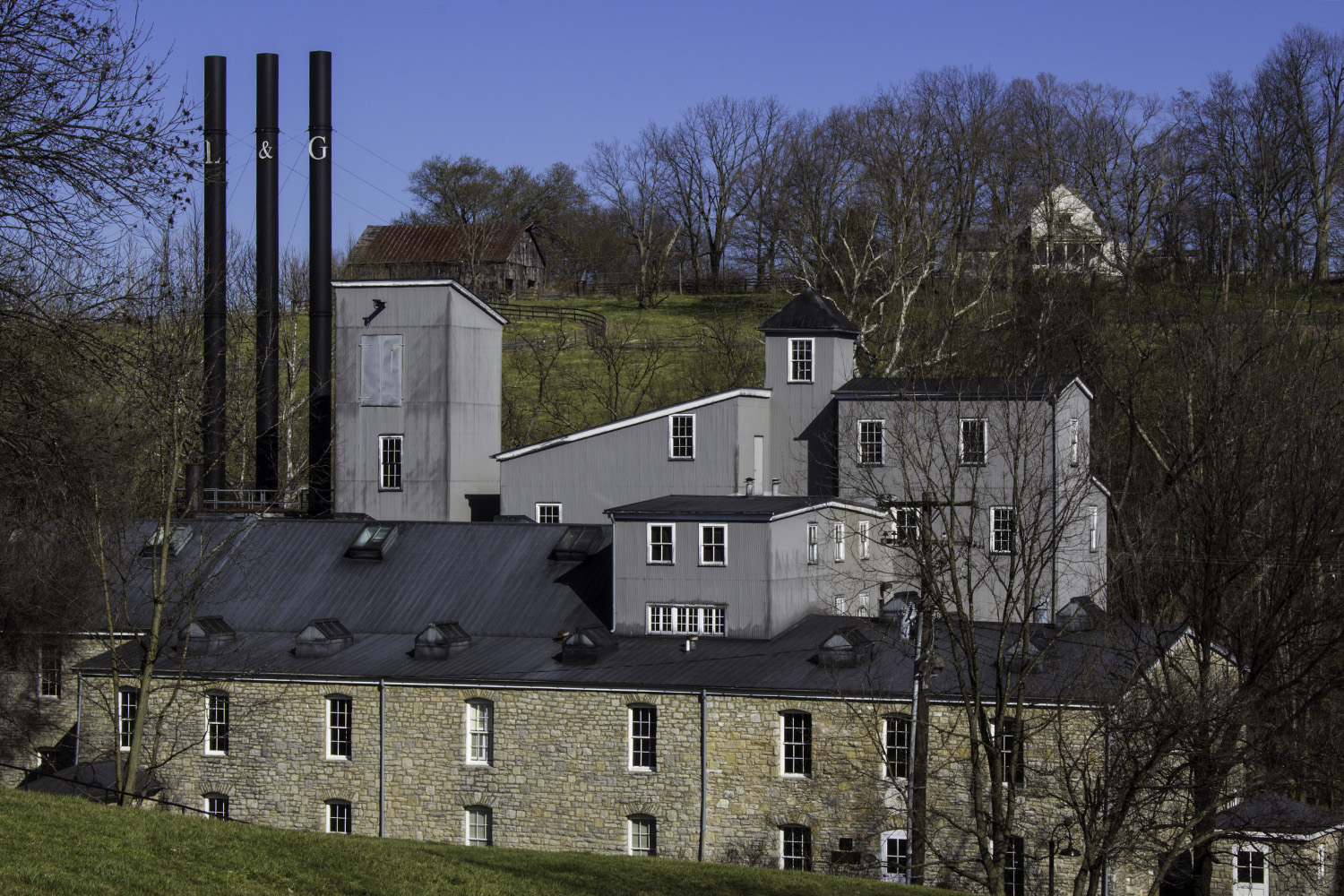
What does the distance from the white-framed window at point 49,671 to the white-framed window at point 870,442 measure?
77.1ft

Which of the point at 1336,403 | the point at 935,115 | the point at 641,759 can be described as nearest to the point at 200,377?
the point at 641,759

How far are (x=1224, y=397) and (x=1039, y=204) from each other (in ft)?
92.8

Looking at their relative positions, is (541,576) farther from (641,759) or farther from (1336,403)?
(1336,403)

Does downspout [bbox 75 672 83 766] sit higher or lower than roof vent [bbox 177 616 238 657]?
lower

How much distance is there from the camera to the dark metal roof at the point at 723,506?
33.9 meters

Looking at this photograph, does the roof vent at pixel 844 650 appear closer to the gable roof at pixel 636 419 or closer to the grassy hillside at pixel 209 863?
the grassy hillside at pixel 209 863

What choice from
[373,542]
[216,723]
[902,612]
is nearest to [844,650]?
[902,612]

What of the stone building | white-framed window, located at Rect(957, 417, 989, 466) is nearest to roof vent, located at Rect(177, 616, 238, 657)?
the stone building

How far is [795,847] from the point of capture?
96.4 feet

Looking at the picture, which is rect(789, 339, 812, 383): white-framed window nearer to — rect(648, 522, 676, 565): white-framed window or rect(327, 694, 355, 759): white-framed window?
rect(648, 522, 676, 565): white-framed window

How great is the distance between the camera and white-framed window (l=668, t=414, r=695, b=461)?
4169 cm

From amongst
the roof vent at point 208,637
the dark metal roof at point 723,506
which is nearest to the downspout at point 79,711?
the roof vent at point 208,637

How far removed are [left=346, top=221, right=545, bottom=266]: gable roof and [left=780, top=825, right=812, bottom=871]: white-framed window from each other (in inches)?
2359

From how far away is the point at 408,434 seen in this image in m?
43.8
